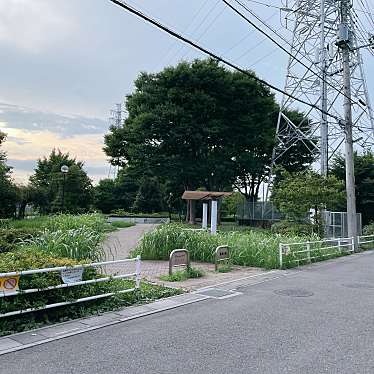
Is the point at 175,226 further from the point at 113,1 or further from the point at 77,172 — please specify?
the point at 77,172

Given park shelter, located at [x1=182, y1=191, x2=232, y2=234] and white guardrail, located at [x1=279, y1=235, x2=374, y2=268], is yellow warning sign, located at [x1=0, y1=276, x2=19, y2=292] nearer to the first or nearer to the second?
white guardrail, located at [x1=279, y1=235, x2=374, y2=268]

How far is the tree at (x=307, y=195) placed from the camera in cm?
1978

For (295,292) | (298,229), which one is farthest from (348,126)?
(295,292)

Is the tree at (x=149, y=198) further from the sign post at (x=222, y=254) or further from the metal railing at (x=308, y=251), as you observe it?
the sign post at (x=222, y=254)

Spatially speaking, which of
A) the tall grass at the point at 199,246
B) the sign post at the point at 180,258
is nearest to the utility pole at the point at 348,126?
the tall grass at the point at 199,246

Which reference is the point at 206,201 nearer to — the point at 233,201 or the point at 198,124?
the point at 198,124

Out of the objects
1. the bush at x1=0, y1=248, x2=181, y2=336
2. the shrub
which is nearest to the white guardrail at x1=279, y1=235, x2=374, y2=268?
the shrub

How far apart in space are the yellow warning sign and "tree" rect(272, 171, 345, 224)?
16.3 metres

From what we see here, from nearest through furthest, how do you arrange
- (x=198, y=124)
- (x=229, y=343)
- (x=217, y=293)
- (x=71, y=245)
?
(x=229, y=343)
(x=217, y=293)
(x=71, y=245)
(x=198, y=124)

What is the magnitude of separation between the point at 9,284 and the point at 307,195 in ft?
54.2

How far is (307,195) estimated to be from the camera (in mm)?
19797

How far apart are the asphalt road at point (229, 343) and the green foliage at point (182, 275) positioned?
2.21 metres

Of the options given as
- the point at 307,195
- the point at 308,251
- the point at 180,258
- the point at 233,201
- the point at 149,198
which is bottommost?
the point at 180,258

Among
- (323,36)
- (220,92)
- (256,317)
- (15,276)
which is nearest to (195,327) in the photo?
(256,317)
